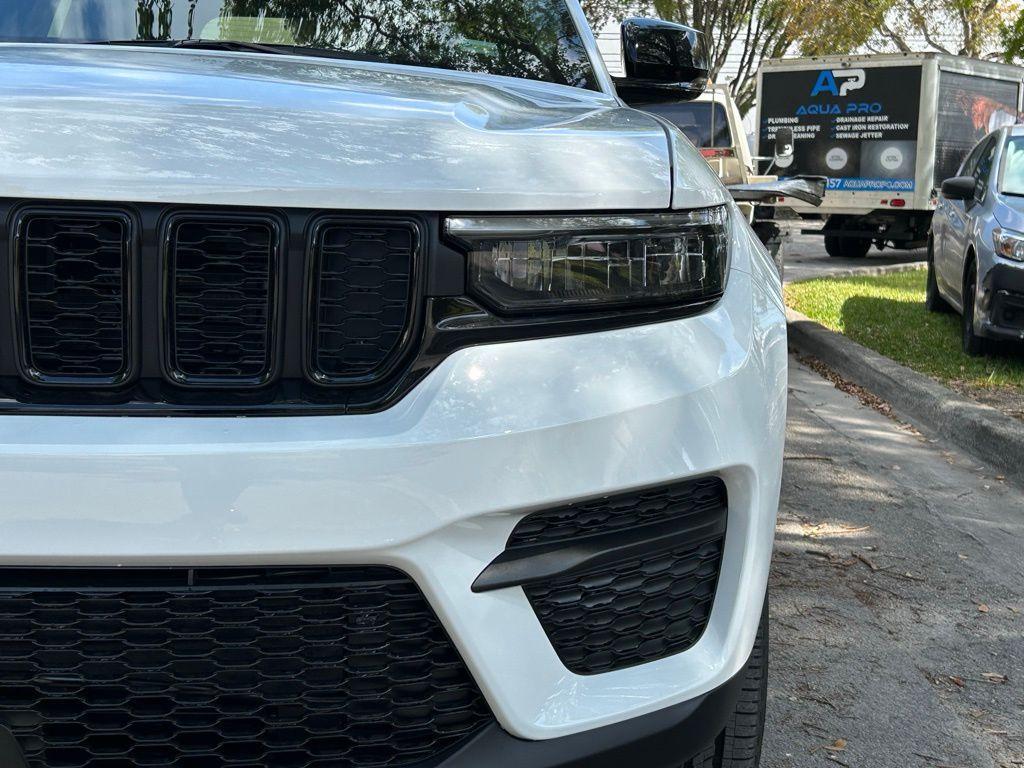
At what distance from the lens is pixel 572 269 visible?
1.72 metres

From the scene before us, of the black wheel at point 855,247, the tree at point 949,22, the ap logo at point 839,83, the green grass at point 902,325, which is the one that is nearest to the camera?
the green grass at point 902,325

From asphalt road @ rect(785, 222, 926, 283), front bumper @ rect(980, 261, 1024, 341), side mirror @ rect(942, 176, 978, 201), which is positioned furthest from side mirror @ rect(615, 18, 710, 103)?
asphalt road @ rect(785, 222, 926, 283)

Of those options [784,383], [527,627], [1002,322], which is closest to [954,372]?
[1002,322]

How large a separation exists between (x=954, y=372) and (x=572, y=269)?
20.2 ft

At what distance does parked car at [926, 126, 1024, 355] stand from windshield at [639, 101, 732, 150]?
4013 mm

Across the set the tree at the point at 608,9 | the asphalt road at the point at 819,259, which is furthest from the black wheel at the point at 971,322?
the tree at the point at 608,9

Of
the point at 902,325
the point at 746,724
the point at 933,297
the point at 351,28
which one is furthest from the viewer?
the point at 933,297

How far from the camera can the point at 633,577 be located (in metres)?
1.75

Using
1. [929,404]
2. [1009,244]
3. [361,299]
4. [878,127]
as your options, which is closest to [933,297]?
[1009,244]

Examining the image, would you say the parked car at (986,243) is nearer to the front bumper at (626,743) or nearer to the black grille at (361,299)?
the front bumper at (626,743)

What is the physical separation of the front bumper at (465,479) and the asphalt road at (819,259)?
42.1 ft

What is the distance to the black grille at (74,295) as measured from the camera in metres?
1.55

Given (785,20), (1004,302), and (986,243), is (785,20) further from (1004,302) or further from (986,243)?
(1004,302)

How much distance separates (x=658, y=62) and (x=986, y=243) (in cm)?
501
